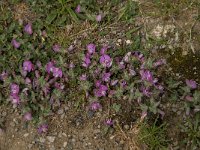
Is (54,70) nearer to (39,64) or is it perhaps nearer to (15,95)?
(39,64)

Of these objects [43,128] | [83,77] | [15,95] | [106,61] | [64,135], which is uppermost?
[106,61]

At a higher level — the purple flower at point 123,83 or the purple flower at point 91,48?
the purple flower at point 91,48

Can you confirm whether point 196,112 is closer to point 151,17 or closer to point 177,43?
point 177,43

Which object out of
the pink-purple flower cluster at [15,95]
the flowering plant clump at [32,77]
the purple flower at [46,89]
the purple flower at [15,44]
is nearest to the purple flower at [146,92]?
the flowering plant clump at [32,77]

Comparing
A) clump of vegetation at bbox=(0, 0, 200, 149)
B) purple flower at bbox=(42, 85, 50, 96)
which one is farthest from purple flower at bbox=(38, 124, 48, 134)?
purple flower at bbox=(42, 85, 50, 96)

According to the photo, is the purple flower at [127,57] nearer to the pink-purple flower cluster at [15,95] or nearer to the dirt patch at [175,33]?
the dirt patch at [175,33]

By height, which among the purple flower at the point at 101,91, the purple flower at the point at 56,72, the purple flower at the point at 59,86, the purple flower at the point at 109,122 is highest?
the purple flower at the point at 56,72

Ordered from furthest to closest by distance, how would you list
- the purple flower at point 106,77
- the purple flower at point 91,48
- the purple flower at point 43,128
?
the purple flower at point 91,48 → the purple flower at point 106,77 → the purple flower at point 43,128

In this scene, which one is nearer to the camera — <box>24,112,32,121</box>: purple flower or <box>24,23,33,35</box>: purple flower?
<box>24,112,32,121</box>: purple flower

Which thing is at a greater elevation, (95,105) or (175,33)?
(175,33)

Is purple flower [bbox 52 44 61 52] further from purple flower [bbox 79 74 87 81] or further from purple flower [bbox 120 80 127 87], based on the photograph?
purple flower [bbox 120 80 127 87]

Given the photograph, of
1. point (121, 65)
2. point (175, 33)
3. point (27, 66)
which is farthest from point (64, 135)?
point (175, 33)

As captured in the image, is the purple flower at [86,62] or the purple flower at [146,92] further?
the purple flower at [86,62]

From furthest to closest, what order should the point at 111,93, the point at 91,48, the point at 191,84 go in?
the point at 91,48 → the point at 111,93 → the point at 191,84
